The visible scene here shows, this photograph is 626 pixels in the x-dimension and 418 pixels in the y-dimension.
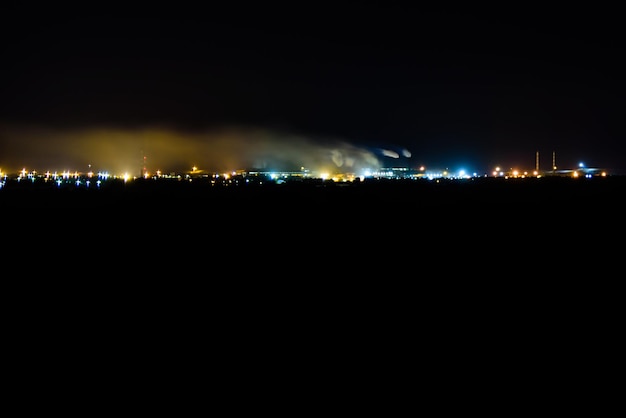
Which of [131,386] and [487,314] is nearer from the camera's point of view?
[131,386]

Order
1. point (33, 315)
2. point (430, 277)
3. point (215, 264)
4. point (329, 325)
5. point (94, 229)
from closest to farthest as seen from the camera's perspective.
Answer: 1. point (329, 325)
2. point (33, 315)
3. point (430, 277)
4. point (215, 264)
5. point (94, 229)

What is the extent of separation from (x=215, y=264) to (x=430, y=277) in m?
4.70

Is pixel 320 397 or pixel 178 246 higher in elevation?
pixel 178 246

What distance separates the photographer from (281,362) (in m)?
5.93

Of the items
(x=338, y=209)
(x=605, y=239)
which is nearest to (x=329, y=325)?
(x=605, y=239)

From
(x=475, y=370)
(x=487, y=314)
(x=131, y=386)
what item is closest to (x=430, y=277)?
(x=487, y=314)

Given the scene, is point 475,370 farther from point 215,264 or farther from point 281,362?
point 215,264

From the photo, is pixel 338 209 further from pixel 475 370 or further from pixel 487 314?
pixel 475 370

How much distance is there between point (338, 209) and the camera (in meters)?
26.8

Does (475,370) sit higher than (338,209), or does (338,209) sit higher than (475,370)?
(338,209)

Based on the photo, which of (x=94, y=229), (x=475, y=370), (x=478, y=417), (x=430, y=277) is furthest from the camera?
(x=94, y=229)

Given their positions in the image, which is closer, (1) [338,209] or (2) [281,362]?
(2) [281,362]

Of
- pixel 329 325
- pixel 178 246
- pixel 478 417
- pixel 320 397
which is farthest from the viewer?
pixel 178 246

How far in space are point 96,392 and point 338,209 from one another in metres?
21.9
